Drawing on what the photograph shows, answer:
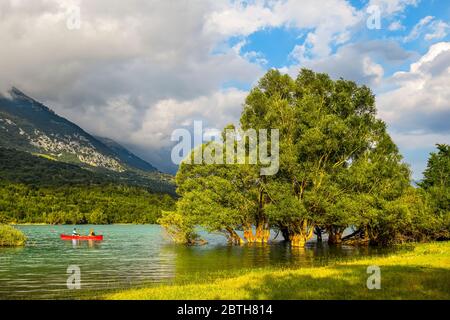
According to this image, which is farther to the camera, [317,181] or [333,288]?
[317,181]

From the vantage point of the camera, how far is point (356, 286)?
23.4 metres

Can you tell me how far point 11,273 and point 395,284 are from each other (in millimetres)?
36333

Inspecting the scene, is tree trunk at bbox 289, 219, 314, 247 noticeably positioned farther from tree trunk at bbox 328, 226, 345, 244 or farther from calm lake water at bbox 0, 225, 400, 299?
tree trunk at bbox 328, 226, 345, 244

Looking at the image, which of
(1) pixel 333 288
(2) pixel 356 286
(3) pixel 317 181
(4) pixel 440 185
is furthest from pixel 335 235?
(1) pixel 333 288

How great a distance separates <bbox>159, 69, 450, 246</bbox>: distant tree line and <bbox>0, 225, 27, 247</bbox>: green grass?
27681 millimetres

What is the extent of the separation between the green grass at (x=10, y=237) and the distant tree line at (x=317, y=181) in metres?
27.7

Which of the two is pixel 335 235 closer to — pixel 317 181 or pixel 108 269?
pixel 317 181

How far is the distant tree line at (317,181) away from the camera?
216ft

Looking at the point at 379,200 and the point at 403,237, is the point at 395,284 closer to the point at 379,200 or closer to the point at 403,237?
the point at 379,200

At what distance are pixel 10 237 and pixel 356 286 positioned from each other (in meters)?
72.3

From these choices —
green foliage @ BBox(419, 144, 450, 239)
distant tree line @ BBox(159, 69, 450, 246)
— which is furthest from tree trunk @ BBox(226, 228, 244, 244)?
green foliage @ BBox(419, 144, 450, 239)

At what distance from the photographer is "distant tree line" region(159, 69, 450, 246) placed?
65938mm

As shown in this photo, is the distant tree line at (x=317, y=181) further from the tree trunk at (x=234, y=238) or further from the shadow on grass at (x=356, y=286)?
the shadow on grass at (x=356, y=286)

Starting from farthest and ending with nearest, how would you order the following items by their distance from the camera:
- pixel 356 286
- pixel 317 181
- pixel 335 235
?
pixel 335 235 → pixel 317 181 → pixel 356 286
